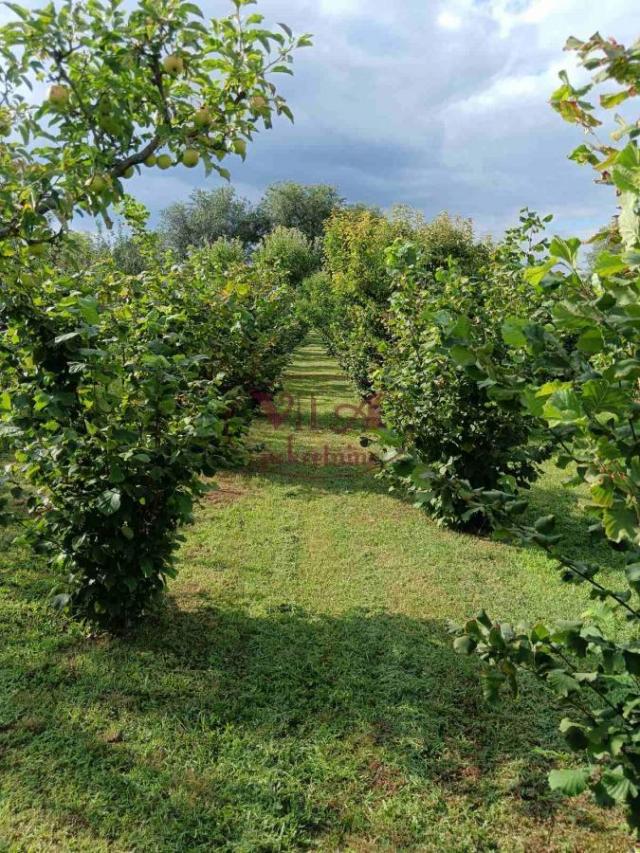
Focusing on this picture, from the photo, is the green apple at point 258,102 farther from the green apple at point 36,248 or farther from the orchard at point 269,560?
the green apple at point 36,248

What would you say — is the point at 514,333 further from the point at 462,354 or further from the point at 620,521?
the point at 620,521

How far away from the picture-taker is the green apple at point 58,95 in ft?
5.56

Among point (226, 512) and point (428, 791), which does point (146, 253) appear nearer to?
point (226, 512)

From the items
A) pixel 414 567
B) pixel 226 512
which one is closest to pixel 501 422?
pixel 414 567

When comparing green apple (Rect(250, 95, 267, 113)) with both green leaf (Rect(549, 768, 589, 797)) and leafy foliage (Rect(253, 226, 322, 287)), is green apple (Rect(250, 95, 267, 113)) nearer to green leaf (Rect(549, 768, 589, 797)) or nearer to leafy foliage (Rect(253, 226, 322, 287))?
green leaf (Rect(549, 768, 589, 797))

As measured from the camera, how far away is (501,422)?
16.6ft

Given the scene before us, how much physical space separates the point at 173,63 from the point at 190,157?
268 mm

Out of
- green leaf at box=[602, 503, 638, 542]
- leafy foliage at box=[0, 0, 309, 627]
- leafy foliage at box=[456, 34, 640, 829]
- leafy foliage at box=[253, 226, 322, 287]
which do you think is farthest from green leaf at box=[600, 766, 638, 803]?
leafy foliage at box=[253, 226, 322, 287]

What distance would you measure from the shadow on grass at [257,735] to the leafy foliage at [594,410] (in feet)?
4.65

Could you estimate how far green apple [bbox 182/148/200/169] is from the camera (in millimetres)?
1881

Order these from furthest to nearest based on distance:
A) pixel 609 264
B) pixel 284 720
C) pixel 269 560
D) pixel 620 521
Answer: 1. pixel 269 560
2. pixel 284 720
3. pixel 620 521
4. pixel 609 264

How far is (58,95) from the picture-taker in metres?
1.69

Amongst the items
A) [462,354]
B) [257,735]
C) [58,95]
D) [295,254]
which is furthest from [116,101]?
[295,254]

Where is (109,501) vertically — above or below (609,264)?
below
